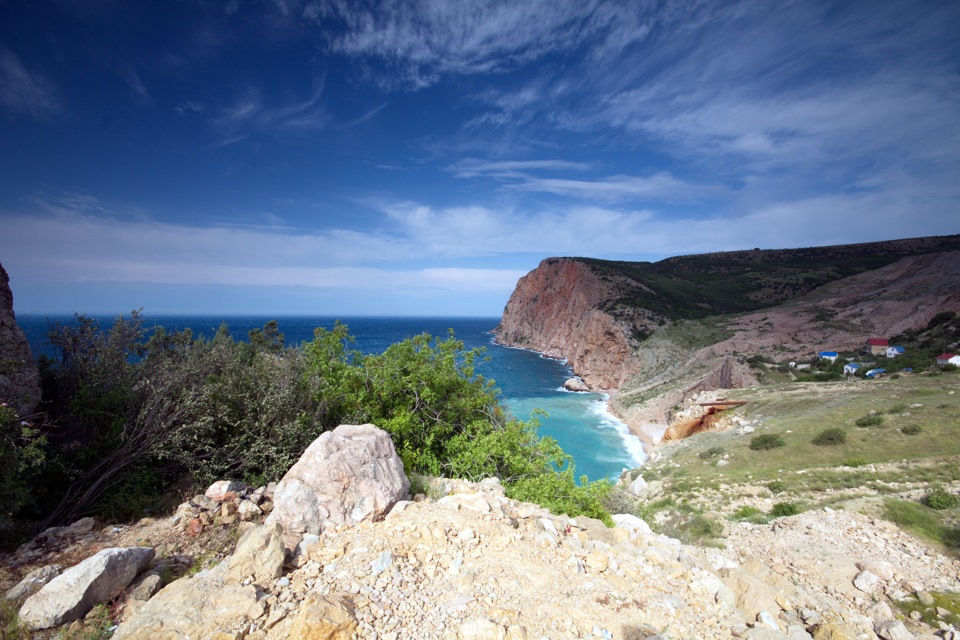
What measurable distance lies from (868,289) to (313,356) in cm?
9475

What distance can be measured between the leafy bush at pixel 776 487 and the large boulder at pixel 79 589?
26.7 m

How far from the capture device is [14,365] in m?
7.10

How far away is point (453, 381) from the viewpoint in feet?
41.8

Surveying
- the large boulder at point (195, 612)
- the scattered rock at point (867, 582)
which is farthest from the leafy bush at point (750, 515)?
the large boulder at point (195, 612)

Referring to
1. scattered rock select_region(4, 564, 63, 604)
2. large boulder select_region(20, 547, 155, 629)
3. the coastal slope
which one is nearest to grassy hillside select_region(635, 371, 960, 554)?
the coastal slope

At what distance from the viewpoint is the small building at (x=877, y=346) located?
45.8m

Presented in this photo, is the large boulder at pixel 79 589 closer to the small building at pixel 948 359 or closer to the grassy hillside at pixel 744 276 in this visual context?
the small building at pixel 948 359

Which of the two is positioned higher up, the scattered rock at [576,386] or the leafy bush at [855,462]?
the leafy bush at [855,462]

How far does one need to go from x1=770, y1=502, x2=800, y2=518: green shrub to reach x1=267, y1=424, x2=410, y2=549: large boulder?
65.4 ft

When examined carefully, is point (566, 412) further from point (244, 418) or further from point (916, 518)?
point (244, 418)

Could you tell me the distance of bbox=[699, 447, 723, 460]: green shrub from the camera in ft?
92.6

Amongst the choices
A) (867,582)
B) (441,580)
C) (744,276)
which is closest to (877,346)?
(867,582)

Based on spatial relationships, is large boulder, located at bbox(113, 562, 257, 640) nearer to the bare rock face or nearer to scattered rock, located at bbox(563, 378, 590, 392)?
the bare rock face

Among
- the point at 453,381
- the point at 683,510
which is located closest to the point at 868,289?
the point at 683,510
